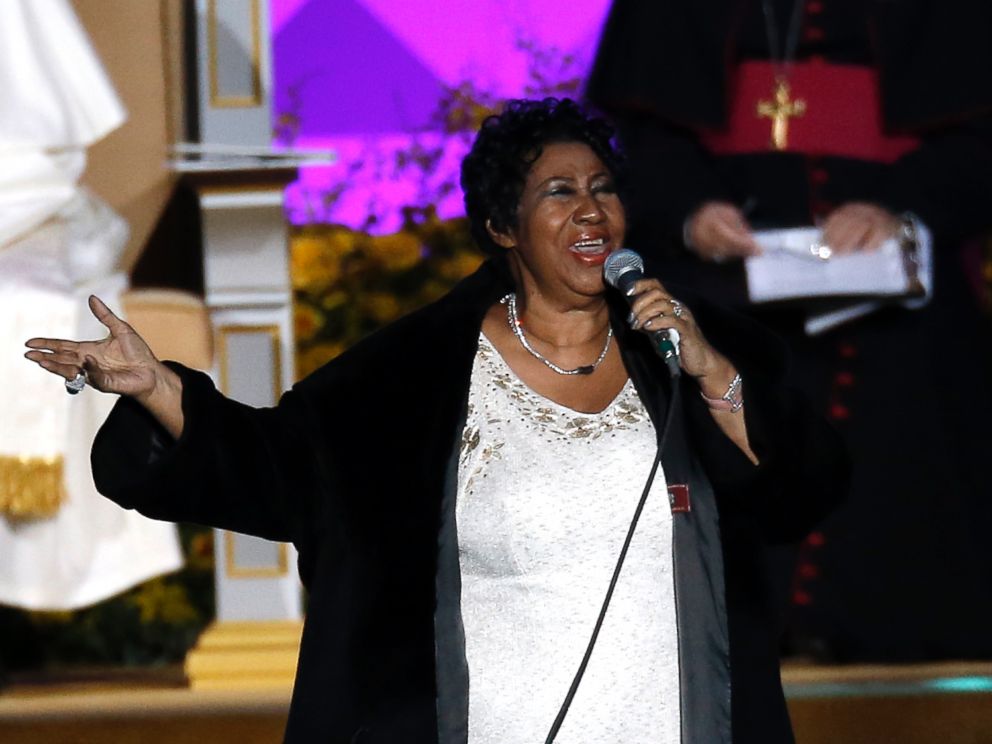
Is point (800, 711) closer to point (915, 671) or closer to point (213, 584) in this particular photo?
point (915, 671)

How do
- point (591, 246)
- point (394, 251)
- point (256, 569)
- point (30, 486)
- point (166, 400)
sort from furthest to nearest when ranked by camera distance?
point (394, 251) < point (256, 569) < point (30, 486) < point (591, 246) < point (166, 400)

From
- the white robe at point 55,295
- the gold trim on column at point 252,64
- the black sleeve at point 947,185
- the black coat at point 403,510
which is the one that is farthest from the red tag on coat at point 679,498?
the gold trim on column at point 252,64

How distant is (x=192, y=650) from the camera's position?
447cm

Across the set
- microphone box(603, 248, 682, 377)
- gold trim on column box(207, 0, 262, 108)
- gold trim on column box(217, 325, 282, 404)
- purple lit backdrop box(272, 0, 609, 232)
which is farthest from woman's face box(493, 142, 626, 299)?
purple lit backdrop box(272, 0, 609, 232)

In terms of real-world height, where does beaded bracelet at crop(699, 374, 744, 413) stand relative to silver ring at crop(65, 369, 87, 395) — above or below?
below

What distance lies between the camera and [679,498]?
2.95 meters

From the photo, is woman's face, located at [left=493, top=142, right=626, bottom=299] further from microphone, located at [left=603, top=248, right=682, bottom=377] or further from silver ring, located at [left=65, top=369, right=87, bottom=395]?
silver ring, located at [left=65, top=369, right=87, bottom=395]

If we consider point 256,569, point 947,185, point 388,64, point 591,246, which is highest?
point 388,64

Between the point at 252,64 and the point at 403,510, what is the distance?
6.89 ft

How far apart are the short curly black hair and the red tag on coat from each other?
58 centimetres

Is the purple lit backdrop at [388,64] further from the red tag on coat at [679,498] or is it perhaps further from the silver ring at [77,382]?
the silver ring at [77,382]

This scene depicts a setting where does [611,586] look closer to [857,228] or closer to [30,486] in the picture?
[857,228]

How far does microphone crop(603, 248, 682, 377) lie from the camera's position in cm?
264

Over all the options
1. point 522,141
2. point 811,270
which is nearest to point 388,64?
point 811,270
